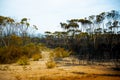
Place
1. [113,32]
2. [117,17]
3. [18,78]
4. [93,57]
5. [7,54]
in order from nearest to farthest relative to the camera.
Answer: [18,78] → [7,54] → [93,57] → [117,17] → [113,32]

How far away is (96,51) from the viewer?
945 inches

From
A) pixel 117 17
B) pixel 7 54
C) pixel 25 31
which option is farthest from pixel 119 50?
pixel 25 31

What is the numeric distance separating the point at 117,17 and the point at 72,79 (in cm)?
2447

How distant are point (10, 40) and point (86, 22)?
18.0 m

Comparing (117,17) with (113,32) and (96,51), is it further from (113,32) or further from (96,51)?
(96,51)

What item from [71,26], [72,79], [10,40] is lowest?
[72,79]

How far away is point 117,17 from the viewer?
1300 inches

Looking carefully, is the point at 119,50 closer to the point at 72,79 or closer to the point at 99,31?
the point at 72,79

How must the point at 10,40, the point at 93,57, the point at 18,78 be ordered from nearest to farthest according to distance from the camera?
the point at 18,78 < the point at 93,57 < the point at 10,40

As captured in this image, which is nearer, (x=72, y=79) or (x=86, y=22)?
(x=72, y=79)

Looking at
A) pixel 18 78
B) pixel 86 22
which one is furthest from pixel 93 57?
pixel 86 22

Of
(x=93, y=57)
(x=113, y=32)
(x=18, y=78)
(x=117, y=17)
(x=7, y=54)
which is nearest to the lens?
(x=18, y=78)

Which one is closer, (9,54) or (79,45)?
(9,54)

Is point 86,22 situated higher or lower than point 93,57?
higher
